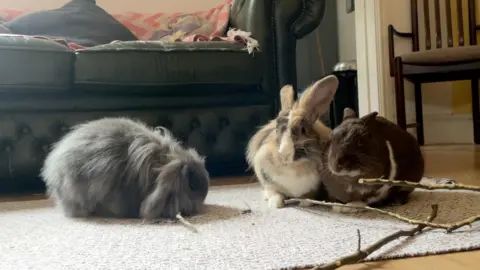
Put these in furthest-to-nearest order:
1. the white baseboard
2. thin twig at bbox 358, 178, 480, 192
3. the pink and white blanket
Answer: the white baseboard
the pink and white blanket
thin twig at bbox 358, 178, 480, 192

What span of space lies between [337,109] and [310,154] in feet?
5.18

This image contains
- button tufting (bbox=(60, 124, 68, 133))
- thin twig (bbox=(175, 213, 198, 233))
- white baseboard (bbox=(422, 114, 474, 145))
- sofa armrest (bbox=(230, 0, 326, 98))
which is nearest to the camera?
thin twig (bbox=(175, 213, 198, 233))

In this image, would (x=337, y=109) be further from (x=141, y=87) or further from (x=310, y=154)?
(x=310, y=154)

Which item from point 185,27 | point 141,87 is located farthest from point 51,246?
point 185,27

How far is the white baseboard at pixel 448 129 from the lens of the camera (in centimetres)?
288

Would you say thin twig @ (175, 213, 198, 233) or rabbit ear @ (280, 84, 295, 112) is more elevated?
rabbit ear @ (280, 84, 295, 112)

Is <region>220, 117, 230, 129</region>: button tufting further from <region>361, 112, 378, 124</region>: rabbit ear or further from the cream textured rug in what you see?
<region>361, 112, 378, 124</region>: rabbit ear

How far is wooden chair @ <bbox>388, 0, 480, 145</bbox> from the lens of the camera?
2084mm

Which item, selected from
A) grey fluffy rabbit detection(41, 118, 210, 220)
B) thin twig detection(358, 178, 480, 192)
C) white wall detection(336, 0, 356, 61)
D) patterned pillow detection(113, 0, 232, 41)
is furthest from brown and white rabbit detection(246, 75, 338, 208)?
white wall detection(336, 0, 356, 61)

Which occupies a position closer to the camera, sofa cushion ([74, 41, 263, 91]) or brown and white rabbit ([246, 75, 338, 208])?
brown and white rabbit ([246, 75, 338, 208])

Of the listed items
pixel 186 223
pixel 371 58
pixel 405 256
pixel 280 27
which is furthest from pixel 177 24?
pixel 405 256

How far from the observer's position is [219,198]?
4.39 feet

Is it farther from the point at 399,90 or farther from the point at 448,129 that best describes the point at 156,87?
the point at 448,129

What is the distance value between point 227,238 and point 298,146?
0.90ft
